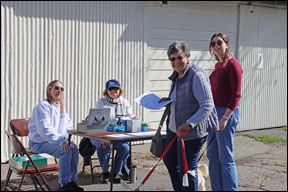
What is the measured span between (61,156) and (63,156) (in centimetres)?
3

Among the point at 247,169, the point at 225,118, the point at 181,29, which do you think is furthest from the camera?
the point at 181,29

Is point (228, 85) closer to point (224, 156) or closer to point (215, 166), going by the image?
point (224, 156)

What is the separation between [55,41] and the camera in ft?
26.4

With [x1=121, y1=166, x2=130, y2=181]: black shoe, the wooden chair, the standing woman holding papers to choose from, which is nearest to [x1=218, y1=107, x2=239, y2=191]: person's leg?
the standing woman holding papers

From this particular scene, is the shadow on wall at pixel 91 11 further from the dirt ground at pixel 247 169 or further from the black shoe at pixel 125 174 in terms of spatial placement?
the black shoe at pixel 125 174

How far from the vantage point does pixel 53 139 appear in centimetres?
591

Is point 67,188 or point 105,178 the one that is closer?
point 67,188

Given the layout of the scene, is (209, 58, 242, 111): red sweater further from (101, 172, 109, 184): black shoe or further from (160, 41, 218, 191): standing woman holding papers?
(101, 172, 109, 184): black shoe

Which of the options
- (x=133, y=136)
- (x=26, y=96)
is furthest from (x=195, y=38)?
(x=133, y=136)

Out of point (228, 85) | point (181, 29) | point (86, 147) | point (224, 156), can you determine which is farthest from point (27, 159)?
point (181, 29)

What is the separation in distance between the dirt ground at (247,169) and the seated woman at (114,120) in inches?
10.5

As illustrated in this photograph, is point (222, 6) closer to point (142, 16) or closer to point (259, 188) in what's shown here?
point (142, 16)

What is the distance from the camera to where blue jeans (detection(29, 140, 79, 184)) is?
19.1ft

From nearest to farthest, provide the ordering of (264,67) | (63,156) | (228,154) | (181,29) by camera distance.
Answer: (228,154) < (63,156) < (181,29) < (264,67)
